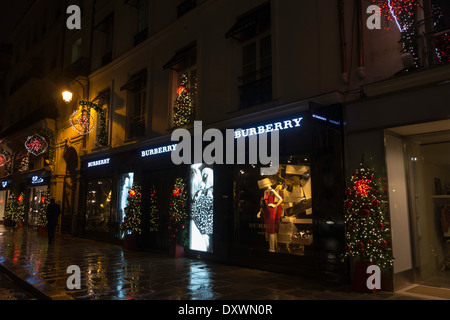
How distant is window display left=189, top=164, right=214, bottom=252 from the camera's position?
397 inches

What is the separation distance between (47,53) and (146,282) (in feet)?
66.3

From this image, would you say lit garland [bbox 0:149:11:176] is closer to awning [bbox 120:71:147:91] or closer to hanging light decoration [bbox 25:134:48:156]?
hanging light decoration [bbox 25:134:48:156]

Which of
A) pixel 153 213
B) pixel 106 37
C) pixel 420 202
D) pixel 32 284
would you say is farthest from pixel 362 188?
pixel 106 37

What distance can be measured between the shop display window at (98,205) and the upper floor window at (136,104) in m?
2.57

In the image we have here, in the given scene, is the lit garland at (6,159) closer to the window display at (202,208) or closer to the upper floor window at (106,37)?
the upper floor window at (106,37)

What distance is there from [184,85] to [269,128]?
479 cm

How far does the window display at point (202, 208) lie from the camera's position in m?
10.1

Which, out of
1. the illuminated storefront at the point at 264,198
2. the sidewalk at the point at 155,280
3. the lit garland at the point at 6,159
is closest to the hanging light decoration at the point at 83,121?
the illuminated storefront at the point at 264,198

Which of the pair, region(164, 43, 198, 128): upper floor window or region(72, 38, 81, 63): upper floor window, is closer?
region(164, 43, 198, 128): upper floor window

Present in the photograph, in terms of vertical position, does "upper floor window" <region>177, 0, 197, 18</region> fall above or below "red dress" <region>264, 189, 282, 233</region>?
above

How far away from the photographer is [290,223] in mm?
8359

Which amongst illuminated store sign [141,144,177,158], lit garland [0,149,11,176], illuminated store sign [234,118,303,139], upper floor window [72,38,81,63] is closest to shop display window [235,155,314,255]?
illuminated store sign [234,118,303,139]

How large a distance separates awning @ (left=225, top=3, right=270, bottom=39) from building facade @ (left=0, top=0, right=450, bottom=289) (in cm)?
6
